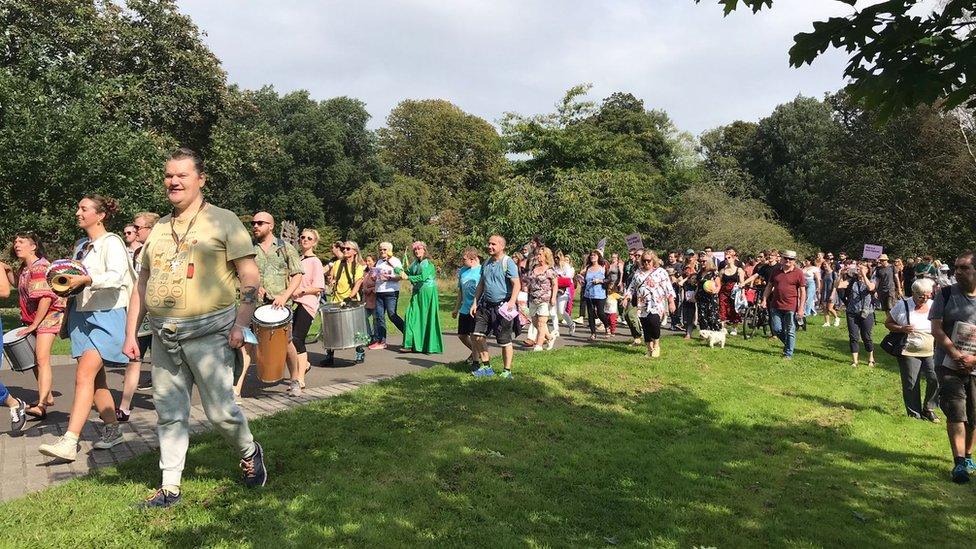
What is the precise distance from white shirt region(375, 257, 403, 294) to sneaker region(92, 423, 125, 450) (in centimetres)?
674

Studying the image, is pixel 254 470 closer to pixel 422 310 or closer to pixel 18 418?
pixel 18 418

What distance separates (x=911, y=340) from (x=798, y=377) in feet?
9.11

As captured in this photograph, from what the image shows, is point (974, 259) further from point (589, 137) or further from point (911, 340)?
point (589, 137)

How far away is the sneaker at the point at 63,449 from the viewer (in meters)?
4.87

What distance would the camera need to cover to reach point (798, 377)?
1085 centimetres

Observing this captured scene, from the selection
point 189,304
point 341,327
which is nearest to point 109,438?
point 189,304

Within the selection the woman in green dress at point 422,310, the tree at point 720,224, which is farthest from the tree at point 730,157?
the woman in green dress at point 422,310

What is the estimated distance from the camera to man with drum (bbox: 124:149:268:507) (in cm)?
412

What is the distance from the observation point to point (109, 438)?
18.5 feet

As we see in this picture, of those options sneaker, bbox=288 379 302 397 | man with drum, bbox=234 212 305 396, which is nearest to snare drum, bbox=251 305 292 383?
man with drum, bbox=234 212 305 396

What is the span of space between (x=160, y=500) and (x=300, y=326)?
410cm

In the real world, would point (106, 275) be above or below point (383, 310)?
above

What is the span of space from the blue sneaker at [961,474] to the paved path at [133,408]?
635 cm

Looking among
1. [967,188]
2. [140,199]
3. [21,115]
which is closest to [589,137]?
[140,199]
